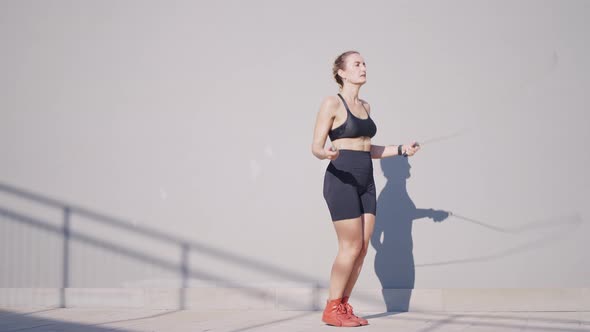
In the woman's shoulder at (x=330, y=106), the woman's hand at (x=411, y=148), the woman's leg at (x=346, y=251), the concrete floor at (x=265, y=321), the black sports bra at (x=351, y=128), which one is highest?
the woman's shoulder at (x=330, y=106)

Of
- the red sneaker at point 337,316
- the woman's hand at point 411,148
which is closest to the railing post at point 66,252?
the red sneaker at point 337,316

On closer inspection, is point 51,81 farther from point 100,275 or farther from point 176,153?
point 100,275

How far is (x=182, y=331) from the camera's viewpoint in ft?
10.4

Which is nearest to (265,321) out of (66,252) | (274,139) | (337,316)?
(337,316)

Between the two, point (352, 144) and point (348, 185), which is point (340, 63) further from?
point (348, 185)

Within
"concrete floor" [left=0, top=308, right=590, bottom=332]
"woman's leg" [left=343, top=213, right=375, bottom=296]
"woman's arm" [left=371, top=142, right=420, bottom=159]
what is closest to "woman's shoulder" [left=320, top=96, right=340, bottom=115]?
"woman's arm" [left=371, top=142, right=420, bottom=159]

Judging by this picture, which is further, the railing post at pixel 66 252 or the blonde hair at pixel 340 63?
the railing post at pixel 66 252

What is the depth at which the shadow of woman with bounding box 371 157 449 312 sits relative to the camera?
3.78m

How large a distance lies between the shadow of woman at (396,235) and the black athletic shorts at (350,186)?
60 centimetres

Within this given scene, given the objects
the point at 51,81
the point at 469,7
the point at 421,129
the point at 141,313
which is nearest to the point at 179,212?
the point at 141,313

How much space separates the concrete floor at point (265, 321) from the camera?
10.3ft

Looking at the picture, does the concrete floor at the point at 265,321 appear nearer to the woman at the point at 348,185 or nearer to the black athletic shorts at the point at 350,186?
the woman at the point at 348,185

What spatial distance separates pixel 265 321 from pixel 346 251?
23.9 inches

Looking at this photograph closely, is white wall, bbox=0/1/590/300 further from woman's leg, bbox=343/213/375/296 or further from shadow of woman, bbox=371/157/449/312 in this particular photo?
woman's leg, bbox=343/213/375/296
